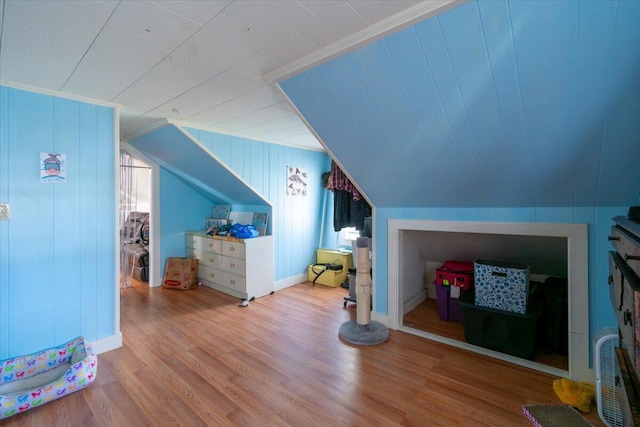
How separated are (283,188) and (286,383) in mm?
2823

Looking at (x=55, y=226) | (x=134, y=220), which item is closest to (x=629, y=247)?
(x=55, y=226)

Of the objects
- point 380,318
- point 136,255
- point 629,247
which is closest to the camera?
point 629,247

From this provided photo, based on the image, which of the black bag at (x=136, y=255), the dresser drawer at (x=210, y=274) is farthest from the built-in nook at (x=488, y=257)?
the black bag at (x=136, y=255)

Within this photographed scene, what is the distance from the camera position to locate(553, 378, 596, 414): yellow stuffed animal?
1812mm

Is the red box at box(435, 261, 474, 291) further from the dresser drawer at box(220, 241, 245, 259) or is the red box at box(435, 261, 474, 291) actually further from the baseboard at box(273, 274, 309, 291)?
the dresser drawer at box(220, 241, 245, 259)

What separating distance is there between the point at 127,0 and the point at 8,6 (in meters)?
0.59

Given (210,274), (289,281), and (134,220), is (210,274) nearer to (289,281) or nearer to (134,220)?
(289,281)

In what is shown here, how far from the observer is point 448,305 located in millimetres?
3172

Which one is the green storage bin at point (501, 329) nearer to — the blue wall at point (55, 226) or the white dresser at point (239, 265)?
the white dresser at point (239, 265)

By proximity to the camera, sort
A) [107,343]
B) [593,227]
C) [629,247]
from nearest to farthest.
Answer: [629,247]
[593,227]
[107,343]

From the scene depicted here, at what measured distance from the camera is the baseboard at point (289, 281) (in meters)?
4.33

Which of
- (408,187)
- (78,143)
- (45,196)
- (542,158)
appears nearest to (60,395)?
(45,196)

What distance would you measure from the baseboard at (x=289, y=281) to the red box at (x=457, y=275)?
7.25ft

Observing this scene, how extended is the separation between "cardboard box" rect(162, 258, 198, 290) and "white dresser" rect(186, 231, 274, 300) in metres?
0.17
